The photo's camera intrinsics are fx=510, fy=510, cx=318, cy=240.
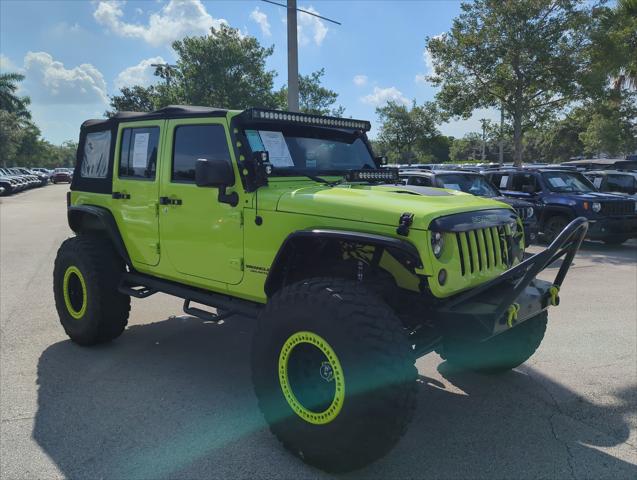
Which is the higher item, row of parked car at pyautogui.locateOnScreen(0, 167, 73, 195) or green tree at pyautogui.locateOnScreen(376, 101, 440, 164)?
green tree at pyautogui.locateOnScreen(376, 101, 440, 164)

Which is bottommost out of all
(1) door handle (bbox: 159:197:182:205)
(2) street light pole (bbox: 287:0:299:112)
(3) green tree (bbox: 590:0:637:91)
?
(1) door handle (bbox: 159:197:182:205)

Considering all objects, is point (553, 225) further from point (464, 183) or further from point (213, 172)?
point (213, 172)

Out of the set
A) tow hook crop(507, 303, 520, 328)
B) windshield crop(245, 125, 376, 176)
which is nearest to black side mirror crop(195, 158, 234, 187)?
windshield crop(245, 125, 376, 176)

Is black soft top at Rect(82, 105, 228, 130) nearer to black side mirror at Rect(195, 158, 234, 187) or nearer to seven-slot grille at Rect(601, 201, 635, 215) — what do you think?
black side mirror at Rect(195, 158, 234, 187)

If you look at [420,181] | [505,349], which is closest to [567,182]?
[420,181]

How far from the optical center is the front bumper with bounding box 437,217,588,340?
290cm

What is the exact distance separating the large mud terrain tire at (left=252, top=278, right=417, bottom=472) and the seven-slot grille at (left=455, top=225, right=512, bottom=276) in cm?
64

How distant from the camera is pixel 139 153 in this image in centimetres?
446

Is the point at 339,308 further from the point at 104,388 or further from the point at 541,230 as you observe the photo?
the point at 541,230

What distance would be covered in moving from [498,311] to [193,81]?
23.0 m

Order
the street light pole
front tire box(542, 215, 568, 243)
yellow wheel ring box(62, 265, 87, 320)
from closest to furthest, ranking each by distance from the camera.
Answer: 1. yellow wheel ring box(62, 265, 87, 320)
2. the street light pole
3. front tire box(542, 215, 568, 243)

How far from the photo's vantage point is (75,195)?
5199 millimetres

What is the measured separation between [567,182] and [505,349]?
28.7 feet

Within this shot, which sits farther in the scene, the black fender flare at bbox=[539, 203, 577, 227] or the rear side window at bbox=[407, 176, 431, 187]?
the black fender flare at bbox=[539, 203, 577, 227]
